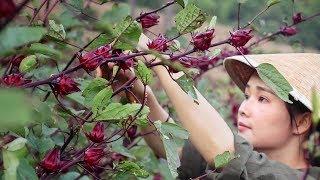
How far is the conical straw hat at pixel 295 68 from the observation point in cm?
115

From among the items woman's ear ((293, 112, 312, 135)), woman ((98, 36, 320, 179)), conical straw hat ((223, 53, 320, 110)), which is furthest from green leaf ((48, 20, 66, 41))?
woman's ear ((293, 112, 312, 135))

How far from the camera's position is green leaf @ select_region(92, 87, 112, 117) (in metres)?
0.70

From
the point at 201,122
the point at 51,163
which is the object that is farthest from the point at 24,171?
the point at 201,122

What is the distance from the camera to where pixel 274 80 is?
790 mm

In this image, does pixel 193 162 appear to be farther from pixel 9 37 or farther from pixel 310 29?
pixel 310 29

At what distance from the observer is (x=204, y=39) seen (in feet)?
2.51

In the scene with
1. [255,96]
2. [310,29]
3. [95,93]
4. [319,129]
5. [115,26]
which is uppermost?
[115,26]

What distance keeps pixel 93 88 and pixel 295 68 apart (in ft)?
2.02

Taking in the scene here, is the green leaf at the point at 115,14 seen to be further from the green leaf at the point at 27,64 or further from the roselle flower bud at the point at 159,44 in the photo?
the green leaf at the point at 27,64

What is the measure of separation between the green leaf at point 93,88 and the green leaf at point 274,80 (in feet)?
0.81

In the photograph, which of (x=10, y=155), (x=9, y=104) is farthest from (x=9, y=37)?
(x=10, y=155)

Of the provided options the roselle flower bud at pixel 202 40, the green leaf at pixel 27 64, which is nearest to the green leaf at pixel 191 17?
the roselle flower bud at pixel 202 40

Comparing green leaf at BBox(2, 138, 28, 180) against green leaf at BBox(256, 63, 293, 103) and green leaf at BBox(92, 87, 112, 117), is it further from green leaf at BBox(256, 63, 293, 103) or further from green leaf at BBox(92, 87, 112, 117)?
green leaf at BBox(256, 63, 293, 103)

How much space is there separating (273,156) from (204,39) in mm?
565
